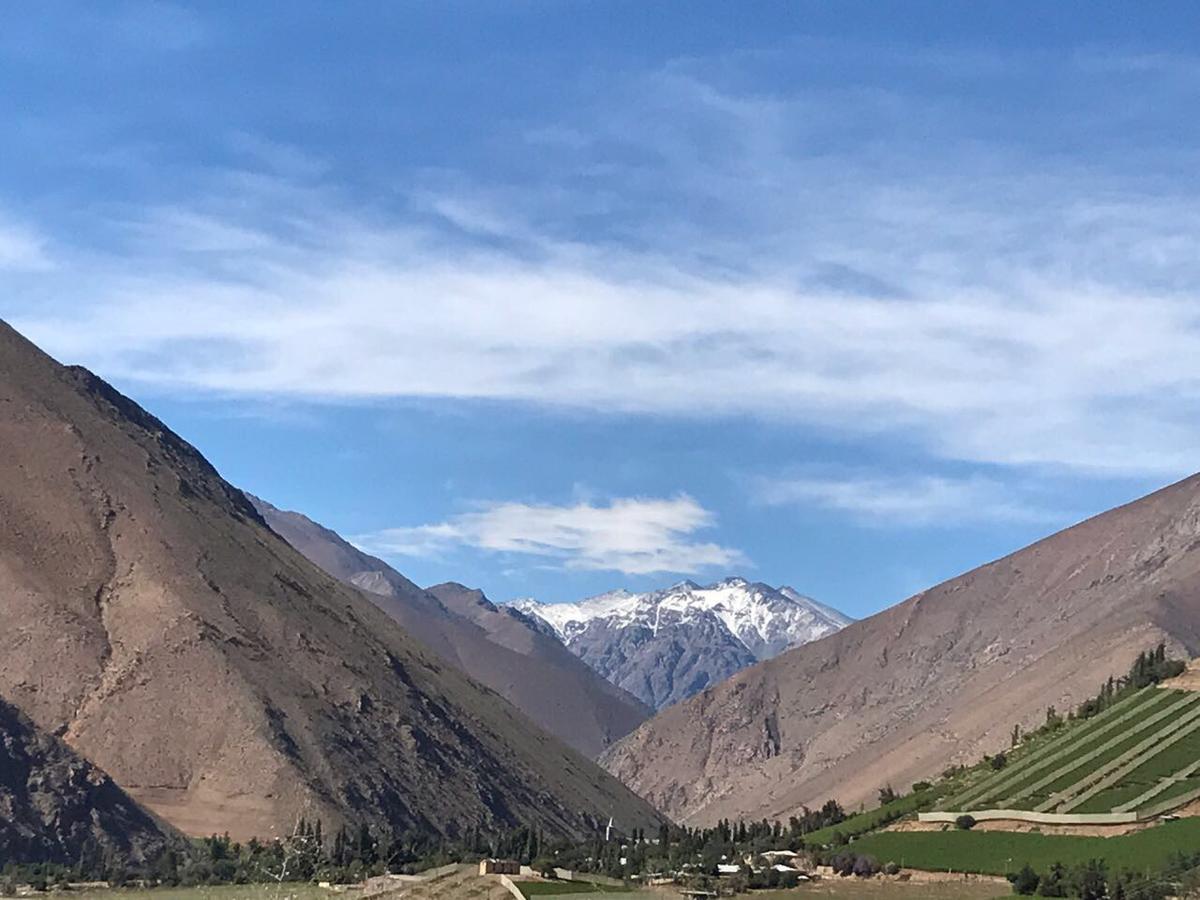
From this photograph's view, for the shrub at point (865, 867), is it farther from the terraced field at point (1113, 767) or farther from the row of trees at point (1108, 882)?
the row of trees at point (1108, 882)

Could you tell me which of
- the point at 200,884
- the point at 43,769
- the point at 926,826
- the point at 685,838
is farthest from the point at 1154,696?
the point at 43,769

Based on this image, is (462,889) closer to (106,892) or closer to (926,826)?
(106,892)

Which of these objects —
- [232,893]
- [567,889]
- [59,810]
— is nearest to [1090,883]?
[567,889]

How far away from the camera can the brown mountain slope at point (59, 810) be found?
586 ft

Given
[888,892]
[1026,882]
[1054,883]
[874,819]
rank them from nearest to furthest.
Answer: [1054,883]
[1026,882]
[888,892]
[874,819]

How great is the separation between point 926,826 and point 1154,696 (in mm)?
39303

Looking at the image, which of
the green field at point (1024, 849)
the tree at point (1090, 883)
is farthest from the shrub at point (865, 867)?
the tree at point (1090, 883)

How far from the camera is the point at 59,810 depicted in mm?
184375

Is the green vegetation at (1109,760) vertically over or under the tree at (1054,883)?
over

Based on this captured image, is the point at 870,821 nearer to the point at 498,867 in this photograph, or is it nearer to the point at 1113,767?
the point at 1113,767

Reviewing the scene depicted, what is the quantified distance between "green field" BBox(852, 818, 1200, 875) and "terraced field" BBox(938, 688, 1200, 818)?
7104 millimetres

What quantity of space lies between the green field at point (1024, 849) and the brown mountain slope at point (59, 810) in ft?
262

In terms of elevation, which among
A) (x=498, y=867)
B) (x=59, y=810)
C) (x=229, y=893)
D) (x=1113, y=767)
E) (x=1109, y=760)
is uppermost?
(x=1109, y=760)

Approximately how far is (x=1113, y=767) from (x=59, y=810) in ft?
346
